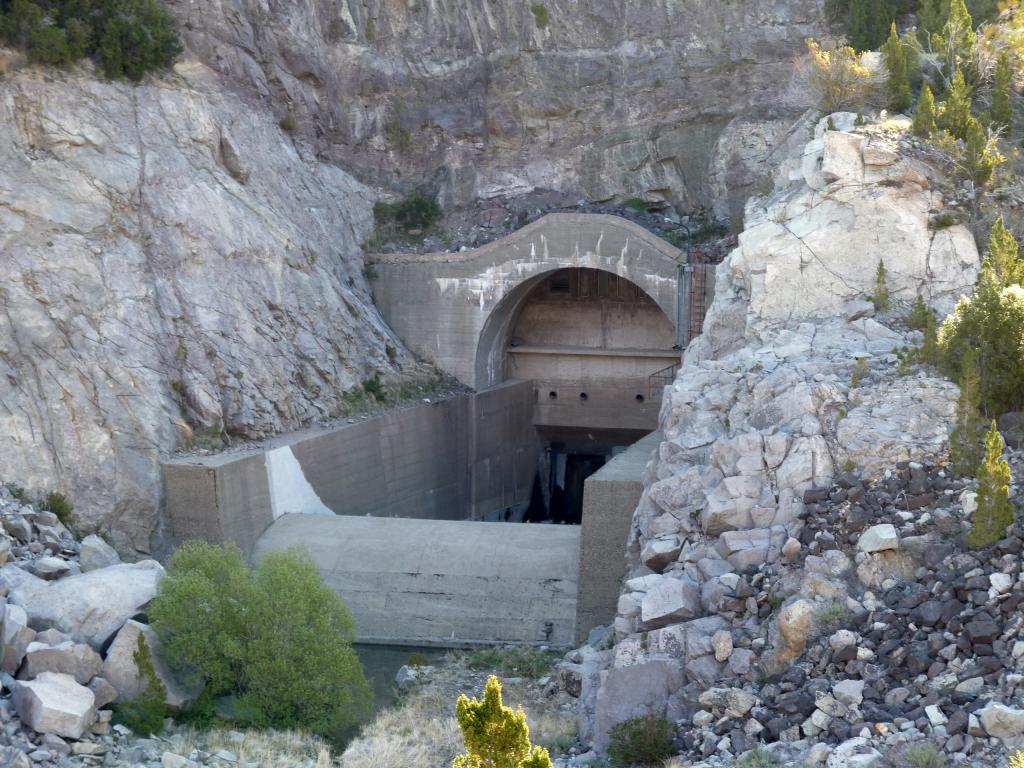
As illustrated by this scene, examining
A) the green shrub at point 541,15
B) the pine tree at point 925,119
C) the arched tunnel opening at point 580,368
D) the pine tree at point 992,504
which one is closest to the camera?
the pine tree at point 992,504

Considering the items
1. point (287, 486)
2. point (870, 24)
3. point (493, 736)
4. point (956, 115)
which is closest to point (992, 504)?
point (493, 736)

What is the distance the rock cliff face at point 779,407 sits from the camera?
46.9 ft

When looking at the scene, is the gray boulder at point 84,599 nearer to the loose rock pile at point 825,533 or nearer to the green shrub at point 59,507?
the green shrub at point 59,507

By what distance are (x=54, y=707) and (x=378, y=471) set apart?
13203mm

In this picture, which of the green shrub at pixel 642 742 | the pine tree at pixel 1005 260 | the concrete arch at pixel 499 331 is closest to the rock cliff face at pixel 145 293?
the concrete arch at pixel 499 331

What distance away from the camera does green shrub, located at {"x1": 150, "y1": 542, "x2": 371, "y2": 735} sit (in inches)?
612

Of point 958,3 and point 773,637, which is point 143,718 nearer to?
point 773,637

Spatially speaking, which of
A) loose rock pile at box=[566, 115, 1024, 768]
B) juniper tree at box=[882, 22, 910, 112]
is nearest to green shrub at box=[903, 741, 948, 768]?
loose rock pile at box=[566, 115, 1024, 768]

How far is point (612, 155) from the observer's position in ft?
111

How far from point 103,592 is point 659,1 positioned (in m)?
25.2

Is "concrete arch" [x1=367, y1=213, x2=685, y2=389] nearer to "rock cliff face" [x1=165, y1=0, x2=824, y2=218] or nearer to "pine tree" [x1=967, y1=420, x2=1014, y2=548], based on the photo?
"rock cliff face" [x1=165, y1=0, x2=824, y2=218]

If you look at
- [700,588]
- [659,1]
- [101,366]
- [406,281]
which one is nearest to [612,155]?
[659,1]

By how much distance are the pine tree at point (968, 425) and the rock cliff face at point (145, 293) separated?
14174 mm

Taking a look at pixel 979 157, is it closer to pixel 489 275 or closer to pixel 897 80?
pixel 897 80
